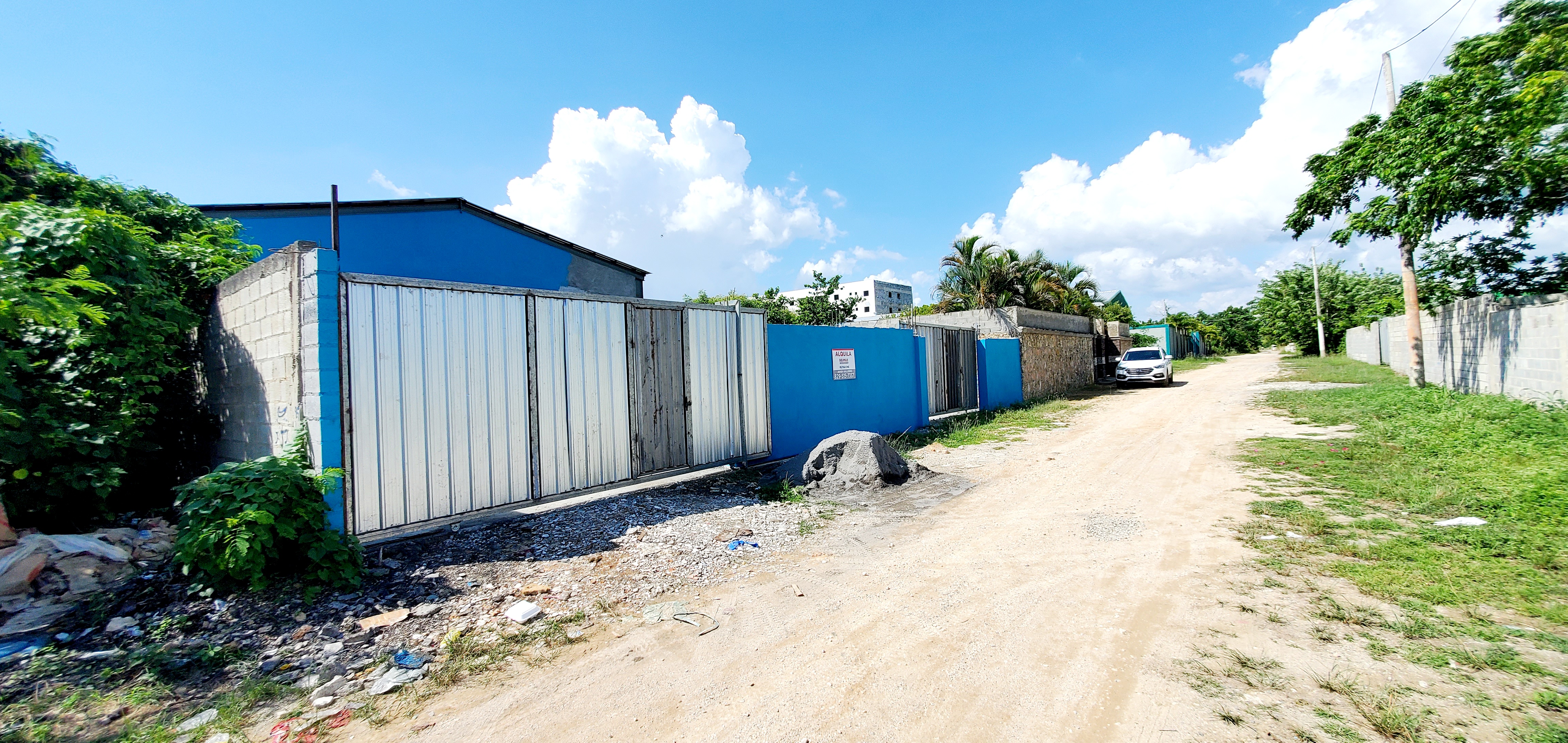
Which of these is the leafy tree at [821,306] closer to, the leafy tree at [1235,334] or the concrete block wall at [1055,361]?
the concrete block wall at [1055,361]

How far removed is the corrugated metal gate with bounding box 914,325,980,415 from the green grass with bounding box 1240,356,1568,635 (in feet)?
17.8

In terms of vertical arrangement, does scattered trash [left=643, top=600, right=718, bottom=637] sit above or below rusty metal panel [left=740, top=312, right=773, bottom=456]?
below

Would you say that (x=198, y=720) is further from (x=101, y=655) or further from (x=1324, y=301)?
(x=1324, y=301)

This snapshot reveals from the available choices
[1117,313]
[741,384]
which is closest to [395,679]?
[741,384]

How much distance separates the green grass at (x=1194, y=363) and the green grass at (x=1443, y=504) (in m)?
23.0

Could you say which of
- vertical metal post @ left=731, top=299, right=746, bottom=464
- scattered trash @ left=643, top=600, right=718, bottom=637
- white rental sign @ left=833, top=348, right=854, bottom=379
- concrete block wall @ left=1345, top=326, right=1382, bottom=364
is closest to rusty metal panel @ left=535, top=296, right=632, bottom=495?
Result: vertical metal post @ left=731, top=299, right=746, bottom=464

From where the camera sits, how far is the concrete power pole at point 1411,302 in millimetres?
13695

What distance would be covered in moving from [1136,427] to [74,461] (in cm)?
1393

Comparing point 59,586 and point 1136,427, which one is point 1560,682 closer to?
point 59,586

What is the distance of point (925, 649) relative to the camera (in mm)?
3303

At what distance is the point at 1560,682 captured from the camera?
2672 millimetres

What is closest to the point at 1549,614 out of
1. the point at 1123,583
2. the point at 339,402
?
the point at 1123,583

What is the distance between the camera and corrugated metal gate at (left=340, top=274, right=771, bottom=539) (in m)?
4.86

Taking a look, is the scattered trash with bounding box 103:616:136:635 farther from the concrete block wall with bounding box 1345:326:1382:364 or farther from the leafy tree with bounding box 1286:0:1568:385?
the concrete block wall with bounding box 1345:326:1382:364
